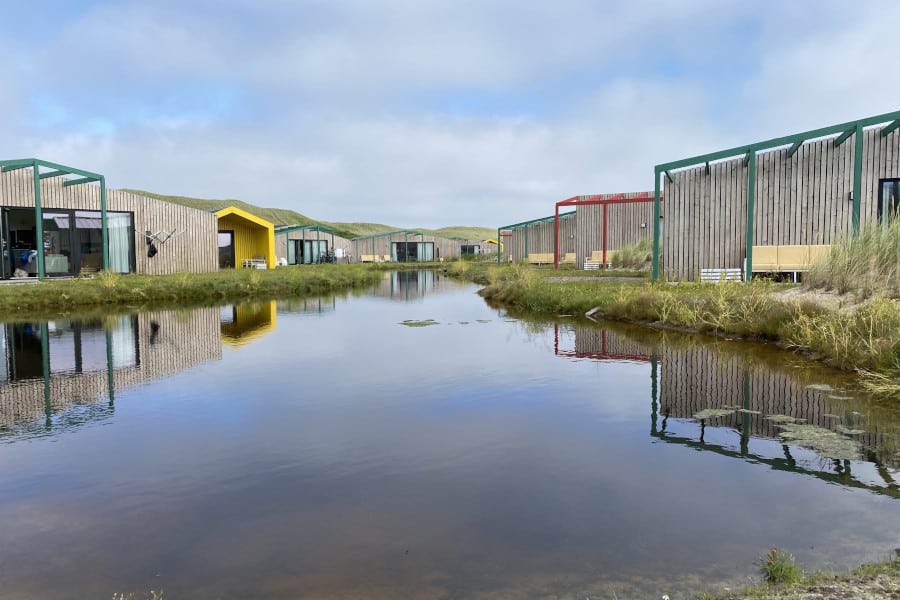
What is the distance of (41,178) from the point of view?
2144cm

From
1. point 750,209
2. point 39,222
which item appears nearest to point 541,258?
point 750,209

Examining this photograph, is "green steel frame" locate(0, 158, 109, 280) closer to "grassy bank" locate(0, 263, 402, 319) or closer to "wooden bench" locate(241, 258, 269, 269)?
"grassy bank" locate(0, 263, 402, 319)

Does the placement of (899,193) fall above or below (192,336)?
above

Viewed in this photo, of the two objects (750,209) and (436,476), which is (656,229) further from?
(436,476)

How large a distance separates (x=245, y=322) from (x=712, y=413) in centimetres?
1032

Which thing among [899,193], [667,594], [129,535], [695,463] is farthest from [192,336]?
[899,193]

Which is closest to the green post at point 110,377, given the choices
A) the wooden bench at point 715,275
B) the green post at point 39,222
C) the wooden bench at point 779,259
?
the green post at point 39,222

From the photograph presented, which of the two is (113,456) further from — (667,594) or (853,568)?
(853,568)

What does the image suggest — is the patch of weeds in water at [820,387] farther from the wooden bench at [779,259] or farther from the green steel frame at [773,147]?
the wooden bench at [779,259]

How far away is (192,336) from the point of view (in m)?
11.3

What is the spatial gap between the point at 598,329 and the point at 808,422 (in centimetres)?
606

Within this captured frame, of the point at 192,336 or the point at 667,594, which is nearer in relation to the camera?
the point at 667,594

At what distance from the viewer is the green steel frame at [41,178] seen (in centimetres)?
1989

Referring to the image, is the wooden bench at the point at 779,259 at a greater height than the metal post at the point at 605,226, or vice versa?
the metal post at the point at 605,226
